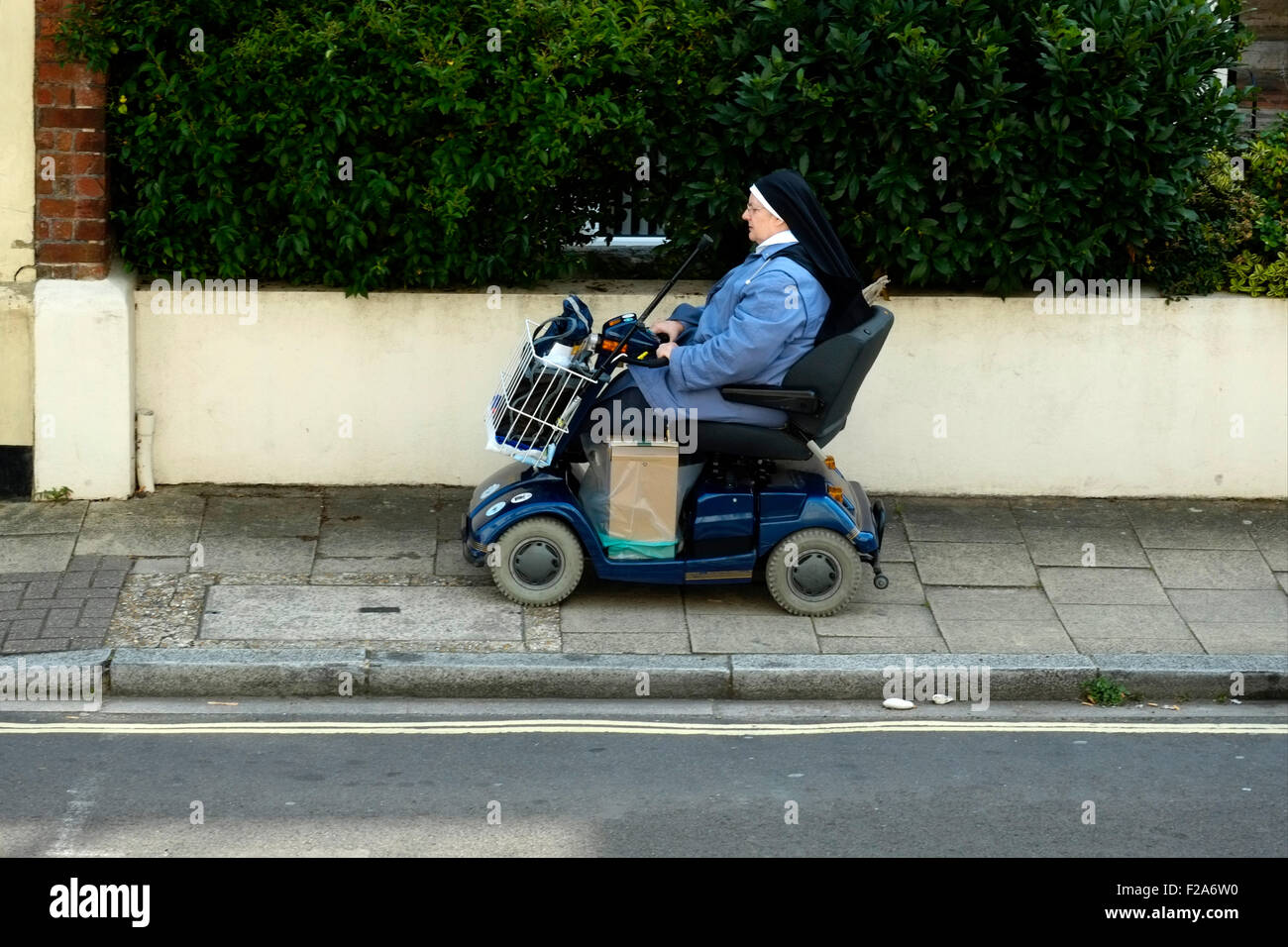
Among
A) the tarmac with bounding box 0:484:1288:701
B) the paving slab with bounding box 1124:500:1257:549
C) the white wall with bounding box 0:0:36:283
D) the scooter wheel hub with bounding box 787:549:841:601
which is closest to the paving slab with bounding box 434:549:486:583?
the tarmac with bounding box 0:484:1288:701

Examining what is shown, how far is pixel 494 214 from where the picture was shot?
8516 millimetres

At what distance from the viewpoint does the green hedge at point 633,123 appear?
8023 millimetres

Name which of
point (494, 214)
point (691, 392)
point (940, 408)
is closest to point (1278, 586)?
point (940, 408)

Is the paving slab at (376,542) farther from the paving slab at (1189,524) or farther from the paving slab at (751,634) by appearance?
the paving slab at (1189,524)

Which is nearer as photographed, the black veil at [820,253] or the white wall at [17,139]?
the black veil at [820,253]

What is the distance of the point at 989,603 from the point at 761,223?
2081 millimetres

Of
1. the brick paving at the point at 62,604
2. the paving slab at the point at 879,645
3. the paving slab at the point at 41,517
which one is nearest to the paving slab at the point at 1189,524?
the paving slab at the point at 879,645

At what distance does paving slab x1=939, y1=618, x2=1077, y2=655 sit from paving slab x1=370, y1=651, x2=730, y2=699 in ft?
3.68

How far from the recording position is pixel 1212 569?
26.9ft

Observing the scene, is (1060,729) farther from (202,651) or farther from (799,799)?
(202,651)

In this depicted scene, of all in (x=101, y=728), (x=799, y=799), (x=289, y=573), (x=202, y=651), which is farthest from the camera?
(x=289, y=573)

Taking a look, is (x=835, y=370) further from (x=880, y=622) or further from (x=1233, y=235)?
(x=1233, y=235)

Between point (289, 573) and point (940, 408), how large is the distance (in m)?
3.54

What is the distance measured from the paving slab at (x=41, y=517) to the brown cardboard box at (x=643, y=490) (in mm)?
2803
